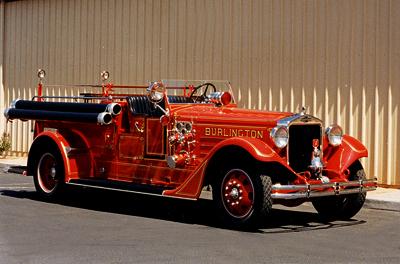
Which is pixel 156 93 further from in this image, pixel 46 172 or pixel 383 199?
pixel 383 199

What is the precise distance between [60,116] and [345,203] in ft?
13.8

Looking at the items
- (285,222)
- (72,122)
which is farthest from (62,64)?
(285,222)

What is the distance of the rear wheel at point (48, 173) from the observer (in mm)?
12438

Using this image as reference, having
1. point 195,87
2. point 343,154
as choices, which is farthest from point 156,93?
point 343,154

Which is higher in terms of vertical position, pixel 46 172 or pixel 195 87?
pixel 195 87

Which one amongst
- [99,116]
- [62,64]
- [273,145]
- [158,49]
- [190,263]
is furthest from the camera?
[62,64]

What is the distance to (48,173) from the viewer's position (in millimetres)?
12742

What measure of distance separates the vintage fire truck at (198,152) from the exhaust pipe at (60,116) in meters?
0.02

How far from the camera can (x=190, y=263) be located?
25.3 ft

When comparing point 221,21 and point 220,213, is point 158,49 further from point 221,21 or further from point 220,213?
point 220,213

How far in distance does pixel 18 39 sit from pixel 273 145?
12134 millimetres

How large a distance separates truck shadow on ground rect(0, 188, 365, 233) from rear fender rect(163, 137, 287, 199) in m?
0.36

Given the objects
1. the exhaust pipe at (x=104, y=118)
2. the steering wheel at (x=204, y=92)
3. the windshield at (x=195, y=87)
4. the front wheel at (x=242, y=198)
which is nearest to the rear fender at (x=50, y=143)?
the exhaust pipe at (x=104, y=118)

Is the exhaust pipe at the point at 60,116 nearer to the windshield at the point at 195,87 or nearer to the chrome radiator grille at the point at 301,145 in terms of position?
the windshield at the point at 195,87
